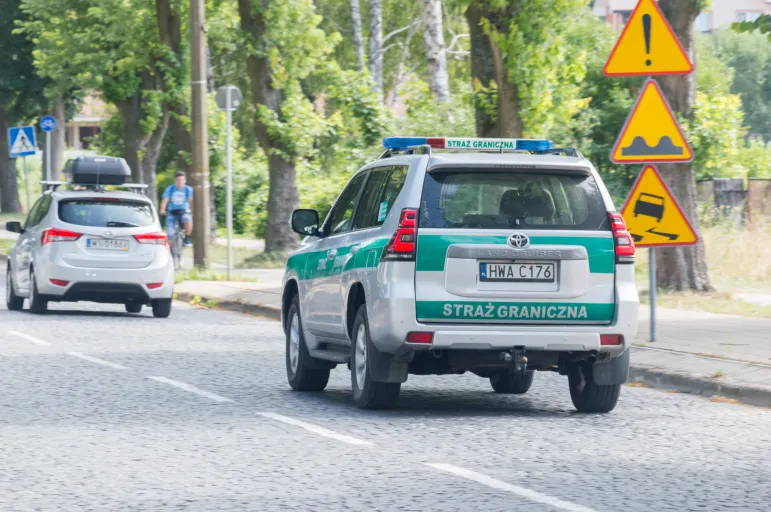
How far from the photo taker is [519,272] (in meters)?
9.93

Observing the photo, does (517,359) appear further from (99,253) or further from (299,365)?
(99,253)

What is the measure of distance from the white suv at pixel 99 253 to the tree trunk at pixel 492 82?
457cm

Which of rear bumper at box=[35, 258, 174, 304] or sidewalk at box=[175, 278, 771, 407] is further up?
rear bumper at box=[35, 258, 174, 304]

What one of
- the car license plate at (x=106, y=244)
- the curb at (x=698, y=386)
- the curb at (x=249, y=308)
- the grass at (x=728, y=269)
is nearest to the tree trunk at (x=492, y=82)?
the grass at (x=728, y=269)

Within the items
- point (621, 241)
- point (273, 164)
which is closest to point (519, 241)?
point (621, 241)

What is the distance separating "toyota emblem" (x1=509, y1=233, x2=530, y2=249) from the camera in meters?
9.91

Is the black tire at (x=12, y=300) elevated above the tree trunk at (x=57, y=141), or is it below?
below

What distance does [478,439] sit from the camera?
913 centimetres

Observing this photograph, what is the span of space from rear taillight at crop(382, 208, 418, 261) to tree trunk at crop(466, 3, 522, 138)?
10266 mm

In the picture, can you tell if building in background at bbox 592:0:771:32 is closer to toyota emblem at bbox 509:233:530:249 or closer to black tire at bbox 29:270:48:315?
black tire at bbox 29:270:48:315

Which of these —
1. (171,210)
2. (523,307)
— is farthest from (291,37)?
(523,307)

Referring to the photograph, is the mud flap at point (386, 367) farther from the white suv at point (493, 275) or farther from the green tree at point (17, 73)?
the green tree at point (17, 73)

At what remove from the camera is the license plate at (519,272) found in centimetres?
990

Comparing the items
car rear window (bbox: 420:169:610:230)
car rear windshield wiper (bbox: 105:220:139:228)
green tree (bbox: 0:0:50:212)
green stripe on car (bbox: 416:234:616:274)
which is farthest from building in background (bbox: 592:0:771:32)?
green stripe on car (bbox: 416:234:616:274)
